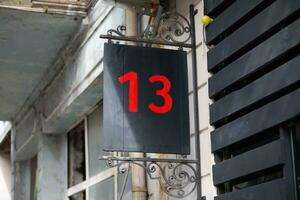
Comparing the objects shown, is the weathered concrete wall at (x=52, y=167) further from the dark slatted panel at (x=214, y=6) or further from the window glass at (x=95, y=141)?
the dark slatted panel at (x=214, y=6)

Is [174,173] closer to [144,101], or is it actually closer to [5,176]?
[144,101]

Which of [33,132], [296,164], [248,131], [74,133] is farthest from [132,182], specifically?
[33,132]

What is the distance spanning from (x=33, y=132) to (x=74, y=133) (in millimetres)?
1052

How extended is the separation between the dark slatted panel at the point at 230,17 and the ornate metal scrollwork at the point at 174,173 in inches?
37.3

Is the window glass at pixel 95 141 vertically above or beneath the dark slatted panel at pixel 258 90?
above

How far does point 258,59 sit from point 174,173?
3.85ft

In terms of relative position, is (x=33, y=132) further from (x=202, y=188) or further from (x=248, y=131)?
(x=248, y=131)

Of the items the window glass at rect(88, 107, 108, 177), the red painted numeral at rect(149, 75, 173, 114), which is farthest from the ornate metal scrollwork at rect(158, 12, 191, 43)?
the window glass at rect(88, 107, 108, 177)

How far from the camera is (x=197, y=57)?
5152mm

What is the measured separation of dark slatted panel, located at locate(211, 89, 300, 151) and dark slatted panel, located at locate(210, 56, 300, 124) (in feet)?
0.23

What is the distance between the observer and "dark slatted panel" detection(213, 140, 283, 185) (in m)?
3.99

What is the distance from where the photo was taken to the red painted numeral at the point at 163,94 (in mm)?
4871

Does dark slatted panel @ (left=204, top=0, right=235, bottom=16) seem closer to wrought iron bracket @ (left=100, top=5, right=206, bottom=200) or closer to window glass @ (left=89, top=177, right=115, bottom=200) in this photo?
wrought iron bracket @ (left=100, top=5, right=206, bottom=200)

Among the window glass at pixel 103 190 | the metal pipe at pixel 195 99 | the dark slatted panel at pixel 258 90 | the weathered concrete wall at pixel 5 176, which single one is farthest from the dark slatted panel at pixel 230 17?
the weathered concrete wall at pixel 5 176
